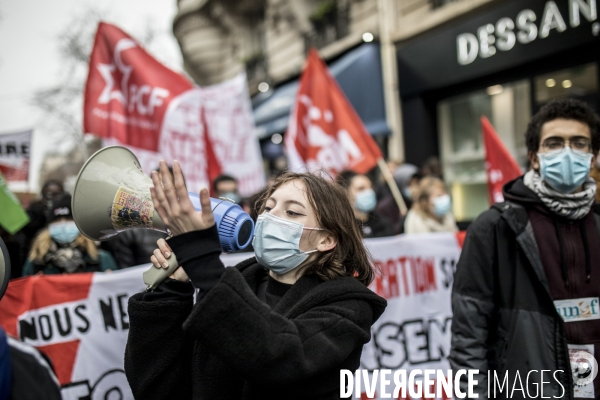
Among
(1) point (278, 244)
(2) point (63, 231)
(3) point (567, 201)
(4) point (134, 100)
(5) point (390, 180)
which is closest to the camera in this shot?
(1) point (278, 244)

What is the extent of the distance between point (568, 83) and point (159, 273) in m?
8.06

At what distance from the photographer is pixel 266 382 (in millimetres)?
1294

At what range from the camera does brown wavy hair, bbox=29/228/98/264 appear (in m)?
3.60

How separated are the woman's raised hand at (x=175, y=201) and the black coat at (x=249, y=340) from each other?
164 millimetres

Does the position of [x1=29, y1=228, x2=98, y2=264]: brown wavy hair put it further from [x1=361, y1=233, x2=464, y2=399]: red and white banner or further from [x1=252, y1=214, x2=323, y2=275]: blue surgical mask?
[x1=252, y1=214, x2=323, y2=275]: blue surgical mask

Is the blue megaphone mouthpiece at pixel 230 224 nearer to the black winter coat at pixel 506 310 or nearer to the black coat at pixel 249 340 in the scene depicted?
the black coat at pixel 249 340

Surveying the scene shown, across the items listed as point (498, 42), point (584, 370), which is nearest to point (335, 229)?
point (584, 370)

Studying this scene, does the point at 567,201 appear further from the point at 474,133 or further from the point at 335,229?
the point at 474,133

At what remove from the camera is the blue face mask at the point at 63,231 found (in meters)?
3.60

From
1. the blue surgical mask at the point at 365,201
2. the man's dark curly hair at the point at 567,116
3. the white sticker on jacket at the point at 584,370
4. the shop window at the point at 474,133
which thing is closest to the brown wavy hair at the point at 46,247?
the blue surgical mask at the point at 365,201

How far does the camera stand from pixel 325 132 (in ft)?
17.7

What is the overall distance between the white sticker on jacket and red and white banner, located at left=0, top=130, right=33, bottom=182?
5661 mm

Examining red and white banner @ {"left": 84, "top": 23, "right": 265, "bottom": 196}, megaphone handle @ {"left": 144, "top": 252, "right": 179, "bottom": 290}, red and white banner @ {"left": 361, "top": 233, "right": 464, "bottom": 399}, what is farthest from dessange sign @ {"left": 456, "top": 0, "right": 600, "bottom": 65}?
megaphone handle @ {"left": 144, "top": 252, "right": 179, "bottom": 290}

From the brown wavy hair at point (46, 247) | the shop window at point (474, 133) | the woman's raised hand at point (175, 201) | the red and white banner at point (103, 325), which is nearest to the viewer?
the woman's raised hand at point (175, 201)
